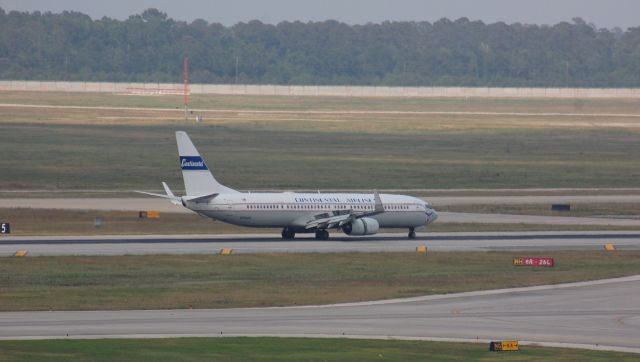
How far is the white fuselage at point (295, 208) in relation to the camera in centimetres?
7938

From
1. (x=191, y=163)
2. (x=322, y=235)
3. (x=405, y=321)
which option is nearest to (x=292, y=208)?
(x=322, y=235)

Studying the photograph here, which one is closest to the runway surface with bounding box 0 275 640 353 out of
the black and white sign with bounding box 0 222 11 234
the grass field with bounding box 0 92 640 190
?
the black and white sign with bounding box 0 222 11 234

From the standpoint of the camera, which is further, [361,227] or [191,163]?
[361,227]

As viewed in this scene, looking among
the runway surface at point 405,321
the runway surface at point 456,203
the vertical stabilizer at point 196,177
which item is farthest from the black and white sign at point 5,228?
the runway surface at point 405,321

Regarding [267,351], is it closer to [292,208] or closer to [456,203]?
[292,208]

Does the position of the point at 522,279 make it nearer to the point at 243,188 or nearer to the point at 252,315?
the point at 252,315

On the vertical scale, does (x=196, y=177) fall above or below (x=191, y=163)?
below

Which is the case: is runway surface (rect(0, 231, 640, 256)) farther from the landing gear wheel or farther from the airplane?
the airplane

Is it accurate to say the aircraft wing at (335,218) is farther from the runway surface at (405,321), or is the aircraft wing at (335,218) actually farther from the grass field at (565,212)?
Answer: the runway surface at (405,321)

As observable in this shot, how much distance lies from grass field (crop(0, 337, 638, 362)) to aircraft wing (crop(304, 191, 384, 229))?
36277 millimetres

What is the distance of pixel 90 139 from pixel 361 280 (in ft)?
373

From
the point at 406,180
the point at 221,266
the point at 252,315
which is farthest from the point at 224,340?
the point at 406,180

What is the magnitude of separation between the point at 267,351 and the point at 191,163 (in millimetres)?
38088

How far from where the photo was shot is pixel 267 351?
43.4 m
